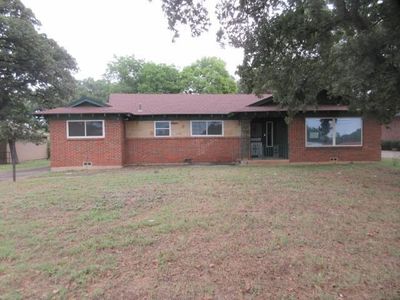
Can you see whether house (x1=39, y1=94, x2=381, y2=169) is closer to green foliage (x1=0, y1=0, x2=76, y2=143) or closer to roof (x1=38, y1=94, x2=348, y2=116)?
roof (x1=38, y1=94, x2=348, y2=116)

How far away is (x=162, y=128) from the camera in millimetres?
18672

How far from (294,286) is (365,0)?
7.85 meters

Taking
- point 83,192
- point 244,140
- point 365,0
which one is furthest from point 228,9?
point 244,140

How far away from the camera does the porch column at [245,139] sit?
1833 centimetres

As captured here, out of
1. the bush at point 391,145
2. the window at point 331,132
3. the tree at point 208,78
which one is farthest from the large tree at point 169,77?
the window at point 331,132

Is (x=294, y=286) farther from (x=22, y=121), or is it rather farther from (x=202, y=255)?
(x=22, y=121)

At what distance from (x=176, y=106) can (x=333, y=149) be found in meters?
8.89

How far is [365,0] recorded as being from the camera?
8562 mm

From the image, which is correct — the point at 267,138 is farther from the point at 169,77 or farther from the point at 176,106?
the point at 169,77

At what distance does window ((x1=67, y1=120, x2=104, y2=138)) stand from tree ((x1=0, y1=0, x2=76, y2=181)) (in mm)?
6834

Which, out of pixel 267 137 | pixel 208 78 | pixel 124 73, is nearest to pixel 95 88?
pixel 124 73

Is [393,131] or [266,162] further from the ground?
[393,131]

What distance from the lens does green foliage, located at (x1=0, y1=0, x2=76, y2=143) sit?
23875 mm

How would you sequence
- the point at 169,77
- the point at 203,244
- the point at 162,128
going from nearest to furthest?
1. the point at 203,244
2. the point at 162,128
3. the point at 169,77
